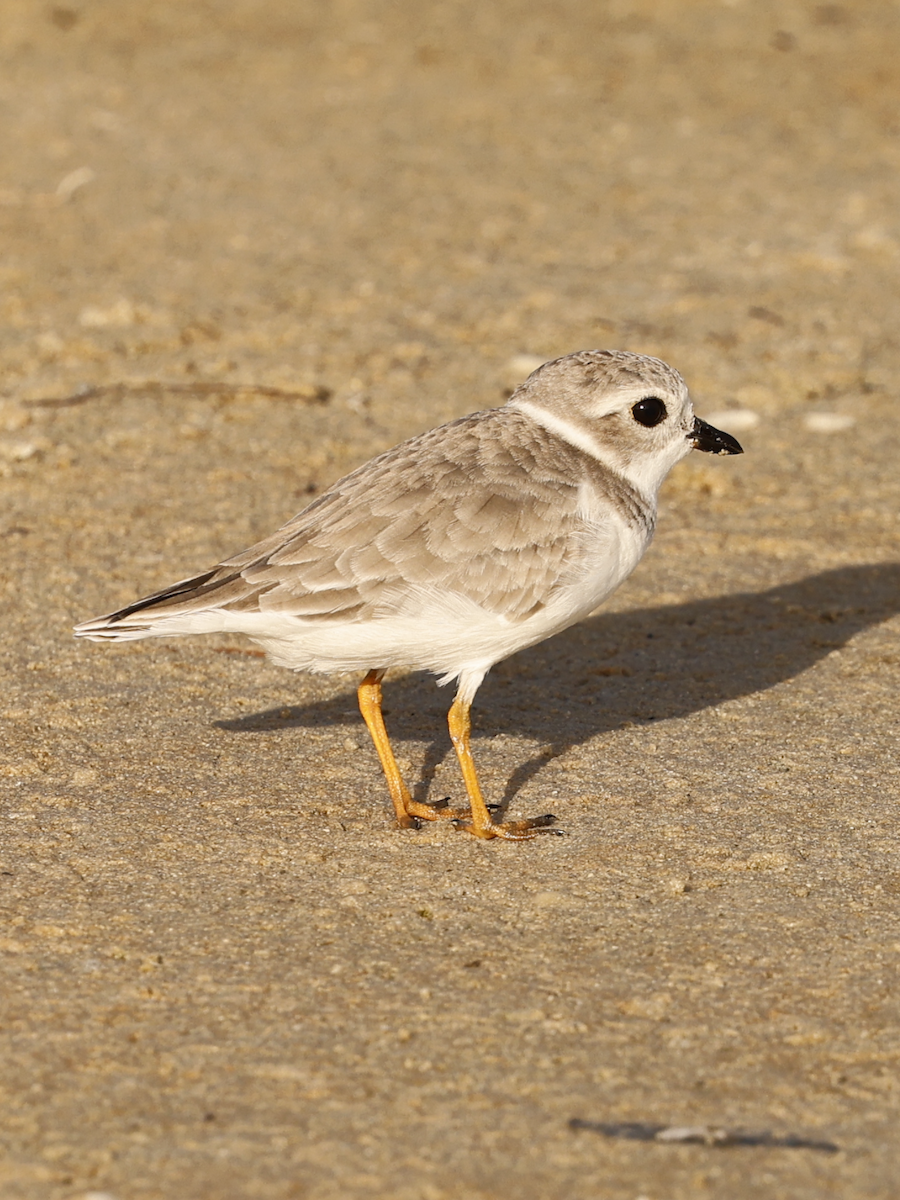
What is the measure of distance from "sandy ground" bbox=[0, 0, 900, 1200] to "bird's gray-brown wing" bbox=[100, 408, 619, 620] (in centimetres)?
74

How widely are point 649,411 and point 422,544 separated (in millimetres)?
1056

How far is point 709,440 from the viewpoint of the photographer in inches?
230

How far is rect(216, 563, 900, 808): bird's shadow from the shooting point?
19.9 ft

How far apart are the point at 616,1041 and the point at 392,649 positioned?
161 cm

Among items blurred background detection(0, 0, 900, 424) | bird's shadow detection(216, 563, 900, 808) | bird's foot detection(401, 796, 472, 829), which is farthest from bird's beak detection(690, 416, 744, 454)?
blurred background detection(0, 0, 900, 424)

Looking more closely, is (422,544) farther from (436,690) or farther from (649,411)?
(436,690)

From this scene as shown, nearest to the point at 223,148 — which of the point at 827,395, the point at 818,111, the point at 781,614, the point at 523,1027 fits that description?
the point at 818,111

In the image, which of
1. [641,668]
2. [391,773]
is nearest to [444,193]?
[641,668]

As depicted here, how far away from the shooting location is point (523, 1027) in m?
3.95

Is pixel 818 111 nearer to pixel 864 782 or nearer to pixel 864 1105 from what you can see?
pixel 864 782

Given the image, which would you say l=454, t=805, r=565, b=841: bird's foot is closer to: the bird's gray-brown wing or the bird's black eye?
the bird's gray-brown wing

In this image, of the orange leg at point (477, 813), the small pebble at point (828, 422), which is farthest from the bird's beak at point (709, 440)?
the small pebble at point (828, 422)

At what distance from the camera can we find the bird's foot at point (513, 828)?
16.8ft

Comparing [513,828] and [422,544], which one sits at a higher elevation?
[422,544]
